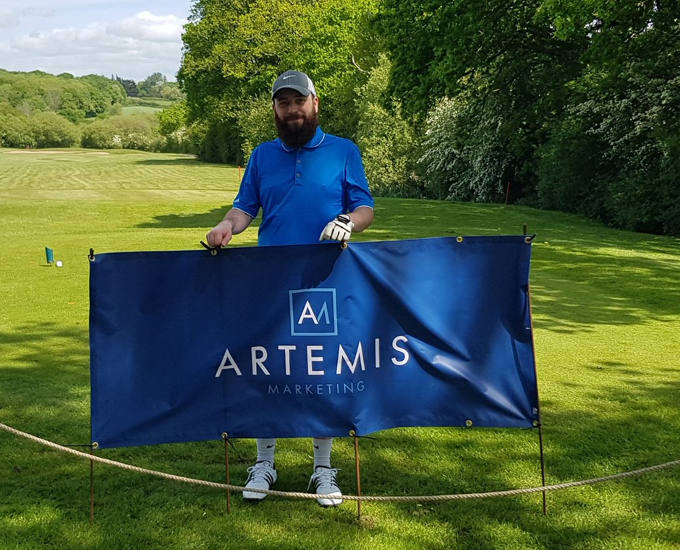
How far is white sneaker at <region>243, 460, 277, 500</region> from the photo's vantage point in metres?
4.58

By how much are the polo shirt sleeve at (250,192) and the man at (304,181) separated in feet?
0.04

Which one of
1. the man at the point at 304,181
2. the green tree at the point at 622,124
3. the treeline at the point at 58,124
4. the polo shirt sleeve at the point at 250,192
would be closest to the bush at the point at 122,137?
the treeline at the point at 58,124

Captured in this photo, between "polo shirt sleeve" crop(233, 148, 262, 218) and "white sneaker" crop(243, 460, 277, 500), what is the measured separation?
1582 millimetres

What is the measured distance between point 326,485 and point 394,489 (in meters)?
0.48

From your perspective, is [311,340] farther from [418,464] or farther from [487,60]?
[487,60]

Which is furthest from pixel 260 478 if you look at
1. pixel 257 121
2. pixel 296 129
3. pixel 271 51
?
pixel 271 51

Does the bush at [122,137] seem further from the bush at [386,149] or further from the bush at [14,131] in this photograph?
the bush at [386,149]

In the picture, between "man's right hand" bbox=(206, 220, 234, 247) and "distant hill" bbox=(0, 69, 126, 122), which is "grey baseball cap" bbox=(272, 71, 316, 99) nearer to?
"man's right hand" bbox=(206, 220, 234, 247)

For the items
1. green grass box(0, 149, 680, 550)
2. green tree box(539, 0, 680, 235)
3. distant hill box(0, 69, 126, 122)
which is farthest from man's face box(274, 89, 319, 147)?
distant hill box(0, 69, 126, 122)

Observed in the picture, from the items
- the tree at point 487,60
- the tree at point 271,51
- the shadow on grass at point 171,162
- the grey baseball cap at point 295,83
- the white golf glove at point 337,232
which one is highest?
the tree at point 271,51

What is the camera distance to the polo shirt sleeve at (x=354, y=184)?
4.64 meters

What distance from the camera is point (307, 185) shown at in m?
4.57

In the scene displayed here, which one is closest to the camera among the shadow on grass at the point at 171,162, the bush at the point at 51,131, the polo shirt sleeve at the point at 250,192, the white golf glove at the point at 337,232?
the white golf glove at the point at 337,232

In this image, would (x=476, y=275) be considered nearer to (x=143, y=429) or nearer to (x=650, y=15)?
(x=143, y=429)
